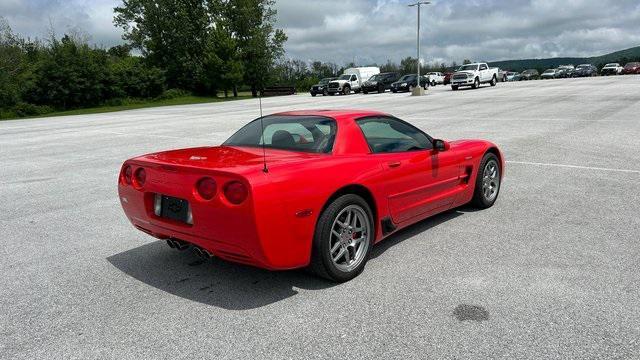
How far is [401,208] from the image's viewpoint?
4328 mm

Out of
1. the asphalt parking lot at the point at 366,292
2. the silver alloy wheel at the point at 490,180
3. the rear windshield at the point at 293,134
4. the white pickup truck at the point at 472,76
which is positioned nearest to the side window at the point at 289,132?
the rear windshield at the point at 293,134

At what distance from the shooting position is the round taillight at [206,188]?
339 cm

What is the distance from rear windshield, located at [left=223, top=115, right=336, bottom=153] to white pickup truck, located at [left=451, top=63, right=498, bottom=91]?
121ft

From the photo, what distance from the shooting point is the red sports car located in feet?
10.8

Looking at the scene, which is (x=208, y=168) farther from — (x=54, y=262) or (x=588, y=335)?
(x=588, y=335)

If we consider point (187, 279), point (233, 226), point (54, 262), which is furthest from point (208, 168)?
point (54, 262)

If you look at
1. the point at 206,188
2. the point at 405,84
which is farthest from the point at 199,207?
the point at 405,84

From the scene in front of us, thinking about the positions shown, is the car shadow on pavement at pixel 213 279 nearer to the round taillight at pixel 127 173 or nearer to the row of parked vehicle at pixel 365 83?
the round taillight at pixel 127 173

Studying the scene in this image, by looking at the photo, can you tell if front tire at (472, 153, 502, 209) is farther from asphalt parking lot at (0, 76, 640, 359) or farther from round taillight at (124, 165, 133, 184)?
round taillight at (124, 165, 133, 184)

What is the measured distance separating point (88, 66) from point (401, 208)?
5073cm

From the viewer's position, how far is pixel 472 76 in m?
39.0

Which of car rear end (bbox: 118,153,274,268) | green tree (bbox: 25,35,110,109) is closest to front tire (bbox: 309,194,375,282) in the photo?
car rear end (bbox: 118,153,274,268)

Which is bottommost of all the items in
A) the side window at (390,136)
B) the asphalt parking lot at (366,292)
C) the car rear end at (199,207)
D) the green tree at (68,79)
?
the asphalt parking lot at (366,292)

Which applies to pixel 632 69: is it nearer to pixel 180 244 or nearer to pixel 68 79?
pixel 68 79
